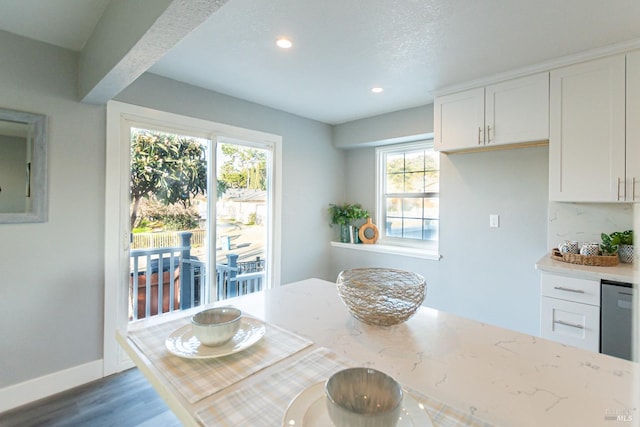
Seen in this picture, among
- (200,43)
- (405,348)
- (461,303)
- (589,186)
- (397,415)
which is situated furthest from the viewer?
(461,303)

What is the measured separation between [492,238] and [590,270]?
2.98ft

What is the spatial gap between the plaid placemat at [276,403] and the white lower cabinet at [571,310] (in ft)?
6.20

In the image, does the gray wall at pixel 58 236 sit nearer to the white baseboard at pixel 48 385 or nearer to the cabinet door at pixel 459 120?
the white baseboard at pixel 48 385

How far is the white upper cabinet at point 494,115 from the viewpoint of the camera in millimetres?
2266

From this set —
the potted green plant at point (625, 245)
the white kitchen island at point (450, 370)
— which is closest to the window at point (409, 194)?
the potted green plant at point (625, 245)

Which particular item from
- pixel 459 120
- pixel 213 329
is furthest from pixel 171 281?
pixel 459 120

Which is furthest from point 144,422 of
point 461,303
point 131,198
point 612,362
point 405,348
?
point 461,303

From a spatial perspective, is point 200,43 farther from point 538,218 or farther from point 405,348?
point 538,218

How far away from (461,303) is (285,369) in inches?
106

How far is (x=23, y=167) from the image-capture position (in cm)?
195

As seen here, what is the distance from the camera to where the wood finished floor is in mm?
1834

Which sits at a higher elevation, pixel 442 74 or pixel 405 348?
pixel 442 74

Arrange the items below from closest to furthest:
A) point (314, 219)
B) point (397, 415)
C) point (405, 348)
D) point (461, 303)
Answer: point (397, 415), point (405, 348), point (461, 303), point (314, 219)

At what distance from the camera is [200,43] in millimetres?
1967
